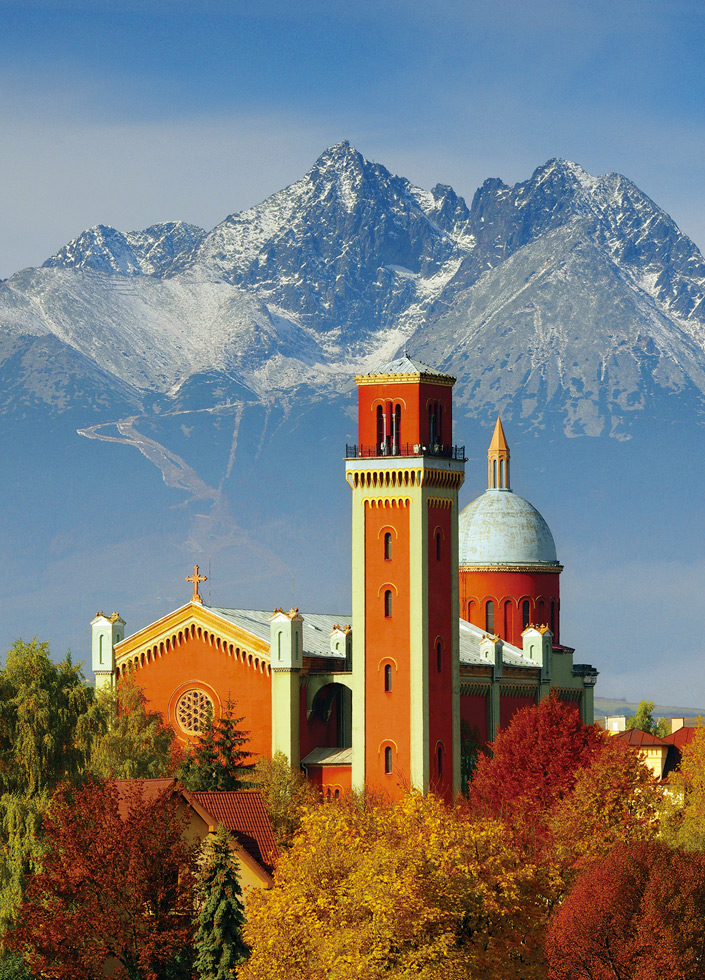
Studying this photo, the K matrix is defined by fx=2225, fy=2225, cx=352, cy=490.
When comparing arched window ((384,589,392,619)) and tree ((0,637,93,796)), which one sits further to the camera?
arched window ((384,589,392,619))

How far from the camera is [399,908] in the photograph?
60844mm

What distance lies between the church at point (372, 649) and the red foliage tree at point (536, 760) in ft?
13.8

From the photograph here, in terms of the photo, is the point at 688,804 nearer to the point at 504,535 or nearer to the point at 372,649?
the point at 372,649

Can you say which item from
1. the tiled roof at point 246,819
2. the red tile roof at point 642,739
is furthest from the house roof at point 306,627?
the red tile roof at point 642,739

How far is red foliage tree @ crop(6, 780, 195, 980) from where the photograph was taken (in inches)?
2525

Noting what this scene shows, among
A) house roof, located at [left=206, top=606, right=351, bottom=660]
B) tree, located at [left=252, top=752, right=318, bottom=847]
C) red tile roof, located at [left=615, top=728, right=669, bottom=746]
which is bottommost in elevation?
tree, located at [left=252, top=752, right=318, bottom=847]

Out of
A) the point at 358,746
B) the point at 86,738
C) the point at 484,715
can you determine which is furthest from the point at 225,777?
the point at 484,715

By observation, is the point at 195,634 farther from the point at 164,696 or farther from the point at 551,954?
the point at 551,954

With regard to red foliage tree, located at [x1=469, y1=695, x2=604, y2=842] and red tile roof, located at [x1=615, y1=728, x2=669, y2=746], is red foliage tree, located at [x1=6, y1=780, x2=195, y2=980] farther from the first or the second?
red tile roof, located at [x1=615, y1=728, x2=669, y2=746]

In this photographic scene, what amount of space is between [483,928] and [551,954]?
2057 mm

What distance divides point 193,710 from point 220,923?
49.4m

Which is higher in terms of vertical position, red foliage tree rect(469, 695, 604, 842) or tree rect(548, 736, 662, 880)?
red foliage tree rect(469, 695, 604, 842)

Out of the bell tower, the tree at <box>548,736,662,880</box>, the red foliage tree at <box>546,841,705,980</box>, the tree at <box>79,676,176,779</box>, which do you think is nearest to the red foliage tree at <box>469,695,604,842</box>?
the bell tower

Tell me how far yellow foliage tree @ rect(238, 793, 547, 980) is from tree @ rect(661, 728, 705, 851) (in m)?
23.5
